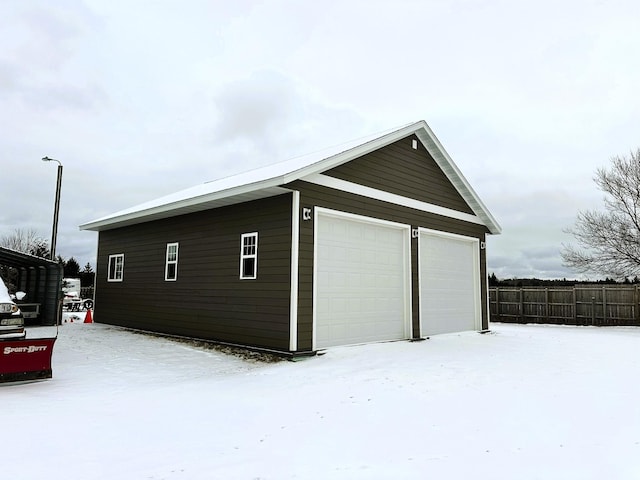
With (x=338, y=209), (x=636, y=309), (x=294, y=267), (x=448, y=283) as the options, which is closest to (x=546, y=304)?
(x=636, y=309)

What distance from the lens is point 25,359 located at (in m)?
6.37

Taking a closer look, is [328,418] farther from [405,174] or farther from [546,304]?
[546,304]

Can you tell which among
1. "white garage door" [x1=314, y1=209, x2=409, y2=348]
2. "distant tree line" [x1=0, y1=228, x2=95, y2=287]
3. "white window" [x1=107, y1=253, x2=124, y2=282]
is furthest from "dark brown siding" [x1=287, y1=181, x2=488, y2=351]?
"distant tree line" [x1=0, y1=228, x2=95, y2=287]

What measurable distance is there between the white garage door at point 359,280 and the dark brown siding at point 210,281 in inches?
31.4

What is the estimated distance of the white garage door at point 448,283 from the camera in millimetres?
11852

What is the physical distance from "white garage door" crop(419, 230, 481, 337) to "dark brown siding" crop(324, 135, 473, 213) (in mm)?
1058

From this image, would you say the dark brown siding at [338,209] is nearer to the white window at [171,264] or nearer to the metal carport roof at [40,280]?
the metal carport roof at [40,280]

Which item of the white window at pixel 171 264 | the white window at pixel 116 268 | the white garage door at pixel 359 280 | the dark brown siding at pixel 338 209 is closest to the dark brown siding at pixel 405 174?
the dark brown siding at pixel 338 209

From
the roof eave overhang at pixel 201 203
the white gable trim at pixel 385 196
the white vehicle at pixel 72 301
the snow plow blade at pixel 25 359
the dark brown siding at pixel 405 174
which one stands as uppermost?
the dark brown siding at pixel 405 174

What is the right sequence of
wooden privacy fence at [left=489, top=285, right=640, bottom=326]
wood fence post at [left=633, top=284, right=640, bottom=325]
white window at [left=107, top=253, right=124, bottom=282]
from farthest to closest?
wooden privacy fence at [left=489, top=285, right=640, bottom=326] → wood fence post at [left=633, top=284, right=640, bottom=325] → white window at [left=107, top=253, right=124, bottom=282]

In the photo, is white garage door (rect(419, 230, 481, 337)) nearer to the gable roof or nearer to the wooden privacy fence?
the gable roof

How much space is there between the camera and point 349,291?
9734mm

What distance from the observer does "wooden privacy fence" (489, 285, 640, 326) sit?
1673 cm

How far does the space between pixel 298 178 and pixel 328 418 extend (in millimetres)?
4746
